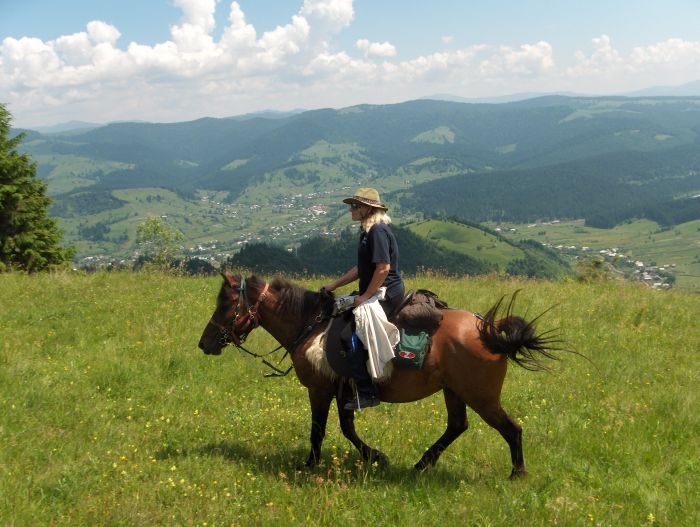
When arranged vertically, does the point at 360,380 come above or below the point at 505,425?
above

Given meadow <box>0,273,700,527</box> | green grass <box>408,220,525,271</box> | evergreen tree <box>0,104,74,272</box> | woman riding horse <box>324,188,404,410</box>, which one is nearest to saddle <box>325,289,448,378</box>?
woman riding horse <box>324,188,404,410</box>

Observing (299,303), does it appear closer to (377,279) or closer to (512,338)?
(377,279)

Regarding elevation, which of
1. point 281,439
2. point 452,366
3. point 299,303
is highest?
point 299,303

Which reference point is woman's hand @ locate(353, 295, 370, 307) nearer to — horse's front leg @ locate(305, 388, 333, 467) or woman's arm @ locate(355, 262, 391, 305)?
woman's arm @ locate(355, 262, 391, 305)

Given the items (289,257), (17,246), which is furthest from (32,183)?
(289,257)

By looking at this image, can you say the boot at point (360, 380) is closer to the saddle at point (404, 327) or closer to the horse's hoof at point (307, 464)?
the saddle at point (404, 327)

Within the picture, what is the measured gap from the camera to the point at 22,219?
22875 millimetres

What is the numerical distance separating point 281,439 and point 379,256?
3.70 m

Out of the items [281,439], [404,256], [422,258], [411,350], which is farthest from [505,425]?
[422,258]

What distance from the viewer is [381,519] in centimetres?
537

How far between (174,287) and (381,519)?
43.1ft

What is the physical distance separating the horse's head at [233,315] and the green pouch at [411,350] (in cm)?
228

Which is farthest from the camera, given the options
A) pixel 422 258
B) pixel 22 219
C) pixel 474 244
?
pixel 474 244

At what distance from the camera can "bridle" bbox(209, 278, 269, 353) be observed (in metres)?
7.11
